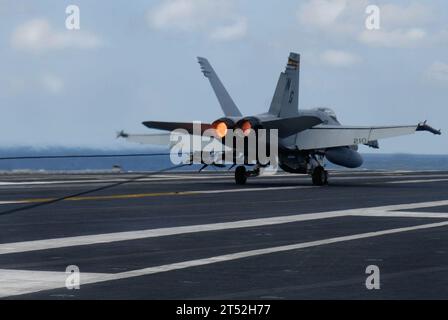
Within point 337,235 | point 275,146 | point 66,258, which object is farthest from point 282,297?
point 275,146

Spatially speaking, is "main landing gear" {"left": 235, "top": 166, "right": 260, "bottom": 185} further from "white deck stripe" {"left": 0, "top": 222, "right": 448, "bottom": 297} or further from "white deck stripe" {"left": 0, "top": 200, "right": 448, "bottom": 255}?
"white deck stripe" {"left": 0, "top": 222, "right": 448, "bottom": 297}

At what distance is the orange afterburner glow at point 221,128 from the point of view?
1620 inches

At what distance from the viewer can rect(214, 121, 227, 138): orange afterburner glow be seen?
4116cm

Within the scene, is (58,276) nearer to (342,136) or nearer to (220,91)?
(342,136)

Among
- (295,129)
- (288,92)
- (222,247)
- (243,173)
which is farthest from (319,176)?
(222,247)

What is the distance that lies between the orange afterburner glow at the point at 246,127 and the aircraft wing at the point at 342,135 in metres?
4.72

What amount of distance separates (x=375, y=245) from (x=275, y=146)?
24.6 metres

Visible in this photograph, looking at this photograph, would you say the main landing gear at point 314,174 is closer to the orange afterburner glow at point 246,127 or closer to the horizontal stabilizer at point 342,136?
the horizontal stabilizer at point 342,136

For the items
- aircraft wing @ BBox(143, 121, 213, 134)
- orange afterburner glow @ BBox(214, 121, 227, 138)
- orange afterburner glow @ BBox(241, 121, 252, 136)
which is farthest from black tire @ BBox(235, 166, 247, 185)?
orange afterburner glow @ BBox(214, 121, 227, 138)

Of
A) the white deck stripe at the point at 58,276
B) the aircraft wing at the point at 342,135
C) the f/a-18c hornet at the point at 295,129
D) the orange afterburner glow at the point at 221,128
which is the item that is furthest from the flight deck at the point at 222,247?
the aircraft wing at the point at 342,135

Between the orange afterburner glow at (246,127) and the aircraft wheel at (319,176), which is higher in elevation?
the orange afterburner glow at (246,127)
